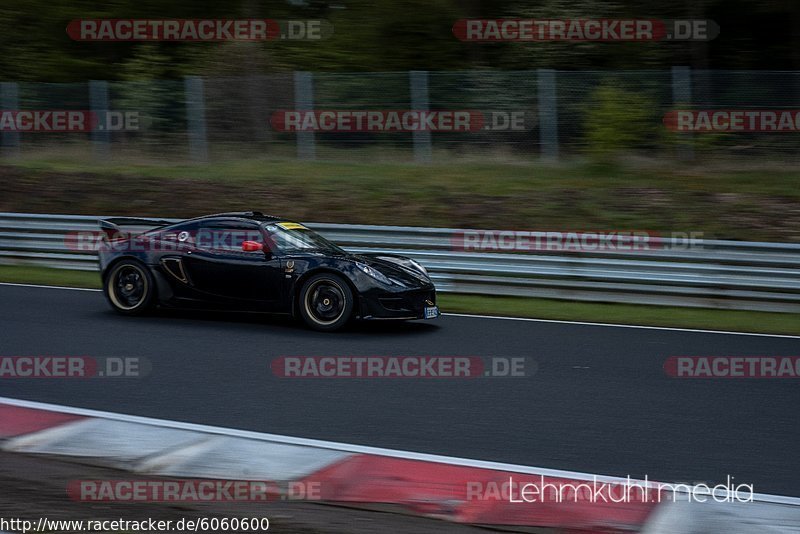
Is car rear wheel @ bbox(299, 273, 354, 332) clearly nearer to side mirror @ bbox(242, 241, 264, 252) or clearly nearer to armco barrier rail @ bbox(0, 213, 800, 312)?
side mirror @ bbox(242, 241, 264, 252)

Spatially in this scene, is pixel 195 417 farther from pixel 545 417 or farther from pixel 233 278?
pixel 233 278

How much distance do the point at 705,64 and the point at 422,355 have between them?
15917 mm

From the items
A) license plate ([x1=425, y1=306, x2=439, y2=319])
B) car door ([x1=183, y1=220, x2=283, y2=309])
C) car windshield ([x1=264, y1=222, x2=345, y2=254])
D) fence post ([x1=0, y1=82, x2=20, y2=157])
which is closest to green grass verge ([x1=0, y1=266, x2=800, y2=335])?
license plate ([x1=425, y1=306, x2=439, y2=319])

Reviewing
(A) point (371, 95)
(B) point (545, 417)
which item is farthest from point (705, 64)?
(B) point (545, 417)

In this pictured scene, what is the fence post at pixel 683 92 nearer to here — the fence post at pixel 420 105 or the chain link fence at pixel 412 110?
the chain link fence at pixel 412 110

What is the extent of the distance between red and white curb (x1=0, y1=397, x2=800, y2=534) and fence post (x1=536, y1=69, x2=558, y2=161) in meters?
12.1

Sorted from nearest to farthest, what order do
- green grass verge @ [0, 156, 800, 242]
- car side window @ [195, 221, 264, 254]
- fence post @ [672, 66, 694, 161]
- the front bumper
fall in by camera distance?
the front bumper → car side window @ [195, 221, 264, 254] → green grass verge @ [0, 156, 800, 242] → fence post @ [672, 66, 694, 161]

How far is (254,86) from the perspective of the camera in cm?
1967

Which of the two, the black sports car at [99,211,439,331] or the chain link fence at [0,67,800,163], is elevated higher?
Result: the chain link fence at [0,67,800,163]

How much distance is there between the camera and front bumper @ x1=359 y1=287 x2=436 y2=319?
392 inches

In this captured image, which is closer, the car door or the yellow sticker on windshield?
the car door

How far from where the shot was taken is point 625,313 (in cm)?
1195

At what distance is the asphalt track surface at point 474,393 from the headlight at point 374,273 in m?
0.59

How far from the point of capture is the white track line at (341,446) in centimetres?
562
